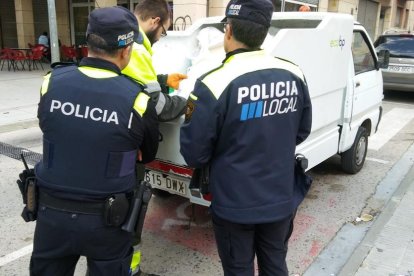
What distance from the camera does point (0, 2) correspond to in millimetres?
20500

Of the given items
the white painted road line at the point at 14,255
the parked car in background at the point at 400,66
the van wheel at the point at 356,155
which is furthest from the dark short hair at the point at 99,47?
the parked car in background at the point at 400,66

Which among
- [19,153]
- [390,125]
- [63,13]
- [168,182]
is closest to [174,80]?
[168,182]

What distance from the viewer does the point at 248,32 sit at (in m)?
2.03

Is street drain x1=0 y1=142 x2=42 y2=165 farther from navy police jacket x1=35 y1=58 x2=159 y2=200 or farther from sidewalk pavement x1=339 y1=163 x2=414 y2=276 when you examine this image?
sidewalk pavement x1=339 y1=163 x2=414 y2=276

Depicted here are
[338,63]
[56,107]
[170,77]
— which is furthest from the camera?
[338,63]

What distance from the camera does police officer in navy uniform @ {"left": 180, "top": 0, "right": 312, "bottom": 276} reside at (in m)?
2.03

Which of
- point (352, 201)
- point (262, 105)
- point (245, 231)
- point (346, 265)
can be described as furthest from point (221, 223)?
point (352, 201)

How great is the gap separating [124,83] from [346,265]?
7.77ft

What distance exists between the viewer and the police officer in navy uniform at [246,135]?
2025mm

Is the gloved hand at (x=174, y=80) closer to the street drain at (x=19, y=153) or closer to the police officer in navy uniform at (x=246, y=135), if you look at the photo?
the police officer in navy uniform at (x=246, y=135)

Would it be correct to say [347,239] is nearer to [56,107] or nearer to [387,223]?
[387,223]

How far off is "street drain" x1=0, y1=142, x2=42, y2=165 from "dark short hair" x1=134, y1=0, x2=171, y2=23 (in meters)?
3.28

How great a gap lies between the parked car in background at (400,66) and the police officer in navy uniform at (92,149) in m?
9.89

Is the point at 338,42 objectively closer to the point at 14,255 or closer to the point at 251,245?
the point at 251,245
